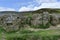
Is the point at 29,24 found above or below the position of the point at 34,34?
above

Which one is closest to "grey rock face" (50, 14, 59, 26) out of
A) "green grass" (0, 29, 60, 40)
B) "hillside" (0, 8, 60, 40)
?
"hillside" (0, 8, 60, 40)

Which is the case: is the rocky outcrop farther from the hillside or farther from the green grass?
the green grass

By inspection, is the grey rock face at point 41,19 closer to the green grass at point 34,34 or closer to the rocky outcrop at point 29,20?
the rocky outcrop at point 29,20

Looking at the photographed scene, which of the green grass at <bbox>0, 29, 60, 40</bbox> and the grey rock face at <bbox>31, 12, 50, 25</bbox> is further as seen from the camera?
the grey rock face at <bbox>31, 12, 50, 25</bbox>

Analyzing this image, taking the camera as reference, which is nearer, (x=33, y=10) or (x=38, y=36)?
(x=38, y=36)

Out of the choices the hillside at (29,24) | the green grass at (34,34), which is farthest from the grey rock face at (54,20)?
the green grass at (34,34)

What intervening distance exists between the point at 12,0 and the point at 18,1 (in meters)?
0.09

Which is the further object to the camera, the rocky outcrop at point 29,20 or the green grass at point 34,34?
the rocky outcrop at point 29,20

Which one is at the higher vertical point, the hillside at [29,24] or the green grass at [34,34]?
the hillside at [29,24]

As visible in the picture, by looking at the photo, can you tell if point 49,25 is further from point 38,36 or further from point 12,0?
point 12,0

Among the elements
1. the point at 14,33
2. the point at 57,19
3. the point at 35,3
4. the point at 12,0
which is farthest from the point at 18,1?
the point at 57,19

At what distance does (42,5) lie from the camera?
230cm

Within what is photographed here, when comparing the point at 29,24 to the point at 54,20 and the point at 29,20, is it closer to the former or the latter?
the point at 29,20

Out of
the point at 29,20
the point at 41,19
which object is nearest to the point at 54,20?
the point at 41,19
